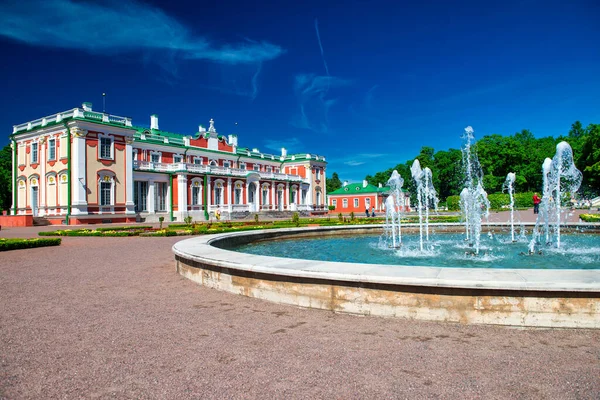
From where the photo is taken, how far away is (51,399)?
320 cm

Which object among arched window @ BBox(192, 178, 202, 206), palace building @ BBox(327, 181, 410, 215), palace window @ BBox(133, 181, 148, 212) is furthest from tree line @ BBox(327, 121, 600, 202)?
palace window @ BBox(133, 181, 148, 212)

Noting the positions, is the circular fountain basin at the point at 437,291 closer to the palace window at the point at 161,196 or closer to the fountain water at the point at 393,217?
the fountain water at the point at 393,217

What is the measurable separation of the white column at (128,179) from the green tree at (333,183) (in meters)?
80.2

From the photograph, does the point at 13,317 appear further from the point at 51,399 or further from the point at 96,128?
the point at 96,128

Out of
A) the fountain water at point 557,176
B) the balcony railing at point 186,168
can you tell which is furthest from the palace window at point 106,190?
the fountain water at point 557,176

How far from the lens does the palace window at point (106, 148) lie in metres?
Answer: 33.7

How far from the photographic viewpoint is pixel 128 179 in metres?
35.4

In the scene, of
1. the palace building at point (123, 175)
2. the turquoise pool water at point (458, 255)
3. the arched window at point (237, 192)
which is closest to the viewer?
the turquoise pool water at point (458, 255)

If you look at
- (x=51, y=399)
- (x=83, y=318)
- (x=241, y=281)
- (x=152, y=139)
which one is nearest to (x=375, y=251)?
(x=241, y=281)

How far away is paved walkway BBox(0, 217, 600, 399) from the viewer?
3.29 m

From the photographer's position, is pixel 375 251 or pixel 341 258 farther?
pixel 375 251

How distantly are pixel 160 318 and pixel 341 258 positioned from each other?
19.0ft

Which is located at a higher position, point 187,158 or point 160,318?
point 187,158

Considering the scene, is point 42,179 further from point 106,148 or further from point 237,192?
point 237,192
